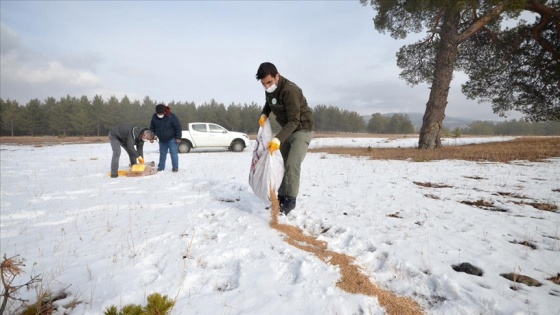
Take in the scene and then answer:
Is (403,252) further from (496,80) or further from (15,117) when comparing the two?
(15,117)

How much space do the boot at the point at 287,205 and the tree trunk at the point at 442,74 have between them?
9.43 metres

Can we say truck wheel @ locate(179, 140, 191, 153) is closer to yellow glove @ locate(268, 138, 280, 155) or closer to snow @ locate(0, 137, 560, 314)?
snow @ locate(0, 137, 560, 314)

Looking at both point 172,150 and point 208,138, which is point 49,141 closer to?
point 208,138

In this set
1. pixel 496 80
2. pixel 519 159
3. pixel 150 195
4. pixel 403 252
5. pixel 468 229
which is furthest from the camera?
pixel 496 80

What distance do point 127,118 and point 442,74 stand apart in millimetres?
69767

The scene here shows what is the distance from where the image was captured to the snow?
1.79 meters

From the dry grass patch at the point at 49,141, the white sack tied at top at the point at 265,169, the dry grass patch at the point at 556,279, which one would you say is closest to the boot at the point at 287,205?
the white sack tied at top at the point at 265,169

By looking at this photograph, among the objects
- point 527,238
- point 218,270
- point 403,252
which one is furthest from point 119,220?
point 527,238

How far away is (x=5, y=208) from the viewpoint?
14.0 ft

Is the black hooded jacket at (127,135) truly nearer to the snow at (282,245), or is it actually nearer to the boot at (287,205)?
the snow at (282,245)

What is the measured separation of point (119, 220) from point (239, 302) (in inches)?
106

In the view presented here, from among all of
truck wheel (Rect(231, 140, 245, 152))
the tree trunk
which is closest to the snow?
the tree trunk

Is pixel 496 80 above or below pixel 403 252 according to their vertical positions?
above

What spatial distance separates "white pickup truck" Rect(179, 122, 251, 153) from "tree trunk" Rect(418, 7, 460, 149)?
9844mm
